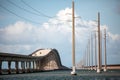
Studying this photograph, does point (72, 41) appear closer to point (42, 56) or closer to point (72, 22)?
point (72, 22)

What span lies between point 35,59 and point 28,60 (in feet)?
54.5

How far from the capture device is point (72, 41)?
64438 millimetres

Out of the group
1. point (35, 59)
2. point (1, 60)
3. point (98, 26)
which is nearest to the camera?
point (98, 26)

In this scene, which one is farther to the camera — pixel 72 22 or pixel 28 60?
pixel 28 60

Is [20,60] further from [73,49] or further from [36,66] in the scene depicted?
[73,49]

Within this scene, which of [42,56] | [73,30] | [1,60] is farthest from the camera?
[42,56]

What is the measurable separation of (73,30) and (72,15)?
289 centimetres

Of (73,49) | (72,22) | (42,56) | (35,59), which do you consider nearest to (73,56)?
(73,49)

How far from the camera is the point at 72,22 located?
211 feet

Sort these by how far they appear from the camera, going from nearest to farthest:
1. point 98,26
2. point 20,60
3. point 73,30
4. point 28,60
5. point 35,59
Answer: point 73,30, point 98,26, point 20,60, point 28,60, point 35,59

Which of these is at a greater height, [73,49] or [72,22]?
[72,22]

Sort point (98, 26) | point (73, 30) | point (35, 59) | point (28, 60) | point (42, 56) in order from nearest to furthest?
point (73, 30)
point (98, 26)
point (28, 60)
point (35, 59)
point (42, 56)

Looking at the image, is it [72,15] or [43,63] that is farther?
[43,63]

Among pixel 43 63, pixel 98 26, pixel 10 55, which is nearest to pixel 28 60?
pixel 10 55
